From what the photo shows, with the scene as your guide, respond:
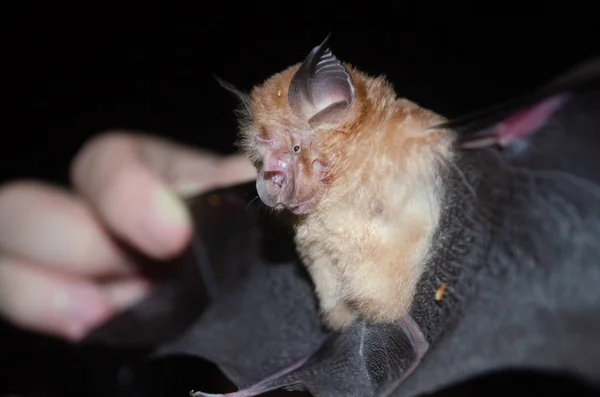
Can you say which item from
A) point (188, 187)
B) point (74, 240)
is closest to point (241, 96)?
point (188, 187)

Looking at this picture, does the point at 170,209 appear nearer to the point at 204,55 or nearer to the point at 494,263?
the point at 494,263

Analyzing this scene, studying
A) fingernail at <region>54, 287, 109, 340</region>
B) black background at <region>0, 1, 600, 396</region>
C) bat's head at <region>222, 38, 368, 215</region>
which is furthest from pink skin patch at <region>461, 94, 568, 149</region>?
fingernail at <region>54, 287, 109, 340</region>

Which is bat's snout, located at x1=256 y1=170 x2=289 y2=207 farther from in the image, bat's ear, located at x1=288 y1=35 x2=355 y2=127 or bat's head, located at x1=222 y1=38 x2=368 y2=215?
bat's ear, located at x1=288 y1=35 x2=355 y2=127

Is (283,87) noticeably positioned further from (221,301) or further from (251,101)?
(221,301)

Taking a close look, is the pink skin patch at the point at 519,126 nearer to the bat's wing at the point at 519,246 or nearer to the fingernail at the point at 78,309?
the bat's wing at the point at 519,246

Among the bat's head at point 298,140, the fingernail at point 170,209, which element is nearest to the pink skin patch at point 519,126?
the bat's head at point 298,140

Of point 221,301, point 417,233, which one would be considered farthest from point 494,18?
point 417,233
